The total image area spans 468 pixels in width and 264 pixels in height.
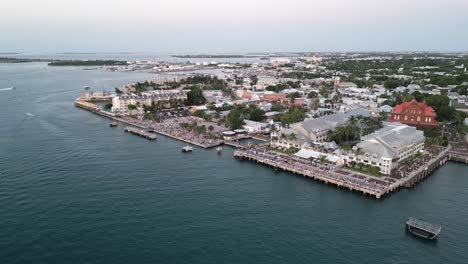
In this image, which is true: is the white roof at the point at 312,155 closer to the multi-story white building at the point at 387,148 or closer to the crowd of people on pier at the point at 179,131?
the multi-story white building at the point at 387,148

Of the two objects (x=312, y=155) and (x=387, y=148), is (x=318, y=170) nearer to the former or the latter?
(x=312, y=155)

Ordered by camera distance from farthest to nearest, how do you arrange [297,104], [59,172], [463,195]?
[297,104] < [59,172] < [463,195]

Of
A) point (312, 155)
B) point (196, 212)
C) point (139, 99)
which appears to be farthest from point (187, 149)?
point (139, 99)

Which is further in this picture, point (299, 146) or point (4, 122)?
point (4, 122)

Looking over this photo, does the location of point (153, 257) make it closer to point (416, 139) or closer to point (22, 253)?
point (22, 253)

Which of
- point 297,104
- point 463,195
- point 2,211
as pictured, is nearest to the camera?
point 2,211

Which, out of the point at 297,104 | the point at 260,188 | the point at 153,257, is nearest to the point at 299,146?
the point at 260,188

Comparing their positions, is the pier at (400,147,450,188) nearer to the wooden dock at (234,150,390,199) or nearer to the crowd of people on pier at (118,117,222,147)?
the wooden dock at (234,150,390,199)

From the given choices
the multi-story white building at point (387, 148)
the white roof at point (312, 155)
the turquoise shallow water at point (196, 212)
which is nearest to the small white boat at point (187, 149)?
the turquoise shallow water at point (196, 212)
